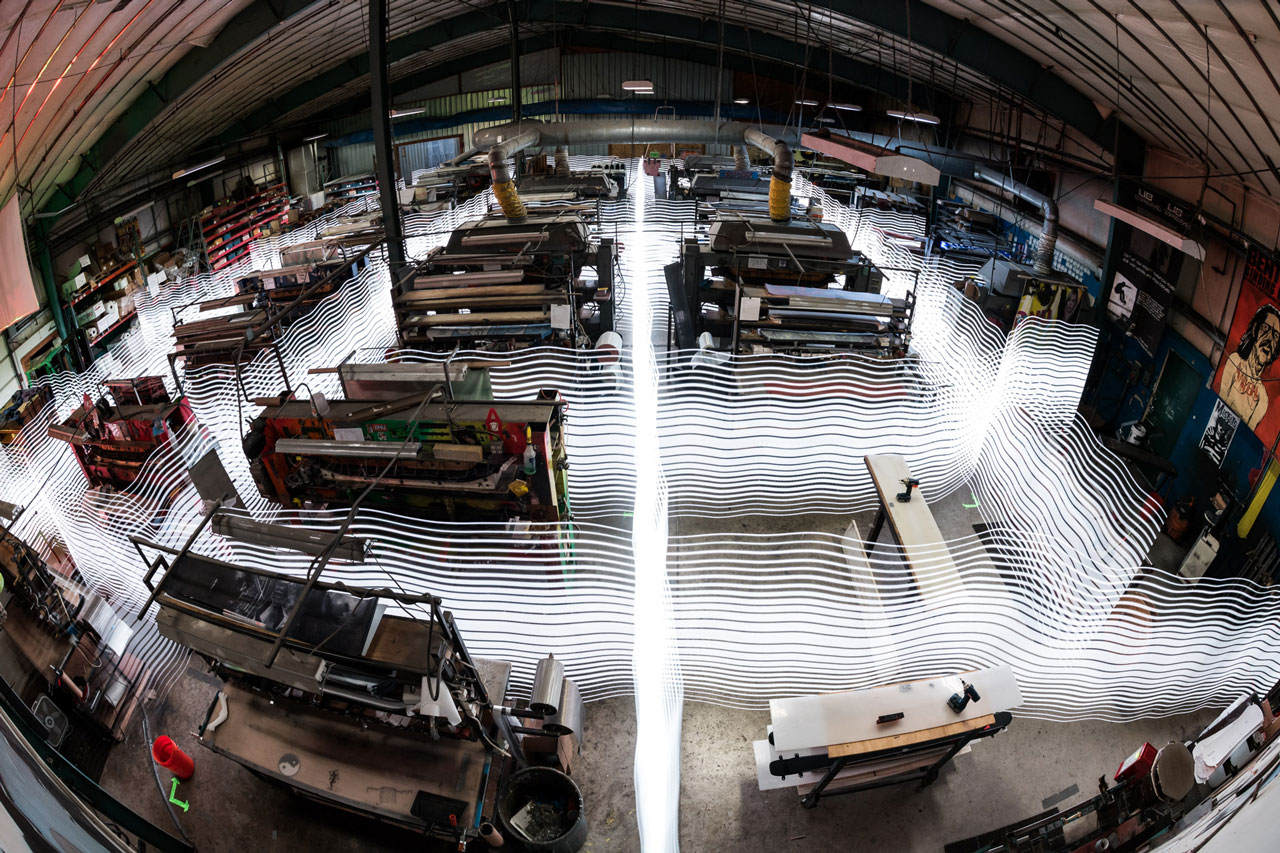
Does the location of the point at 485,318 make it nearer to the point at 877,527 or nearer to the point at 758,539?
the point at 758,539

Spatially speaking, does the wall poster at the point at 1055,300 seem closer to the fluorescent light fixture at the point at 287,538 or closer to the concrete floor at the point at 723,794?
the concrete floor at the point at 723,794

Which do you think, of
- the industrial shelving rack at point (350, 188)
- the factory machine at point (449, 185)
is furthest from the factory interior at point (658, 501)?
the industrial shelving rack at point (350, 188)

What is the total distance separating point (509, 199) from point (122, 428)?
5638 mm

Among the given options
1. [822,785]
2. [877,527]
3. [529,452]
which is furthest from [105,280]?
[822,785]

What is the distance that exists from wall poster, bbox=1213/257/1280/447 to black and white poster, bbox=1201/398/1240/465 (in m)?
0.12

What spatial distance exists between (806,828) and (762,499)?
334 centimetres

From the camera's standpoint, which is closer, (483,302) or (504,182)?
(483,302)

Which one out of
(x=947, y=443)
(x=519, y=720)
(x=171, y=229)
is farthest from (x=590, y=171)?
(x=519, y=720)

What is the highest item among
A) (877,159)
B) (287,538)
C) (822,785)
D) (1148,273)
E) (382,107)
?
(382,107)

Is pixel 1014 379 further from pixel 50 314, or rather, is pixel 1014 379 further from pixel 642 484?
pixel 50 314

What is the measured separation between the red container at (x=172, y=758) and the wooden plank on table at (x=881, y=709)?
4016 mm

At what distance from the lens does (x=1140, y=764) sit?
3.73 metres

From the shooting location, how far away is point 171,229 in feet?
46.6

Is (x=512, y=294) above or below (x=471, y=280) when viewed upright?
below
